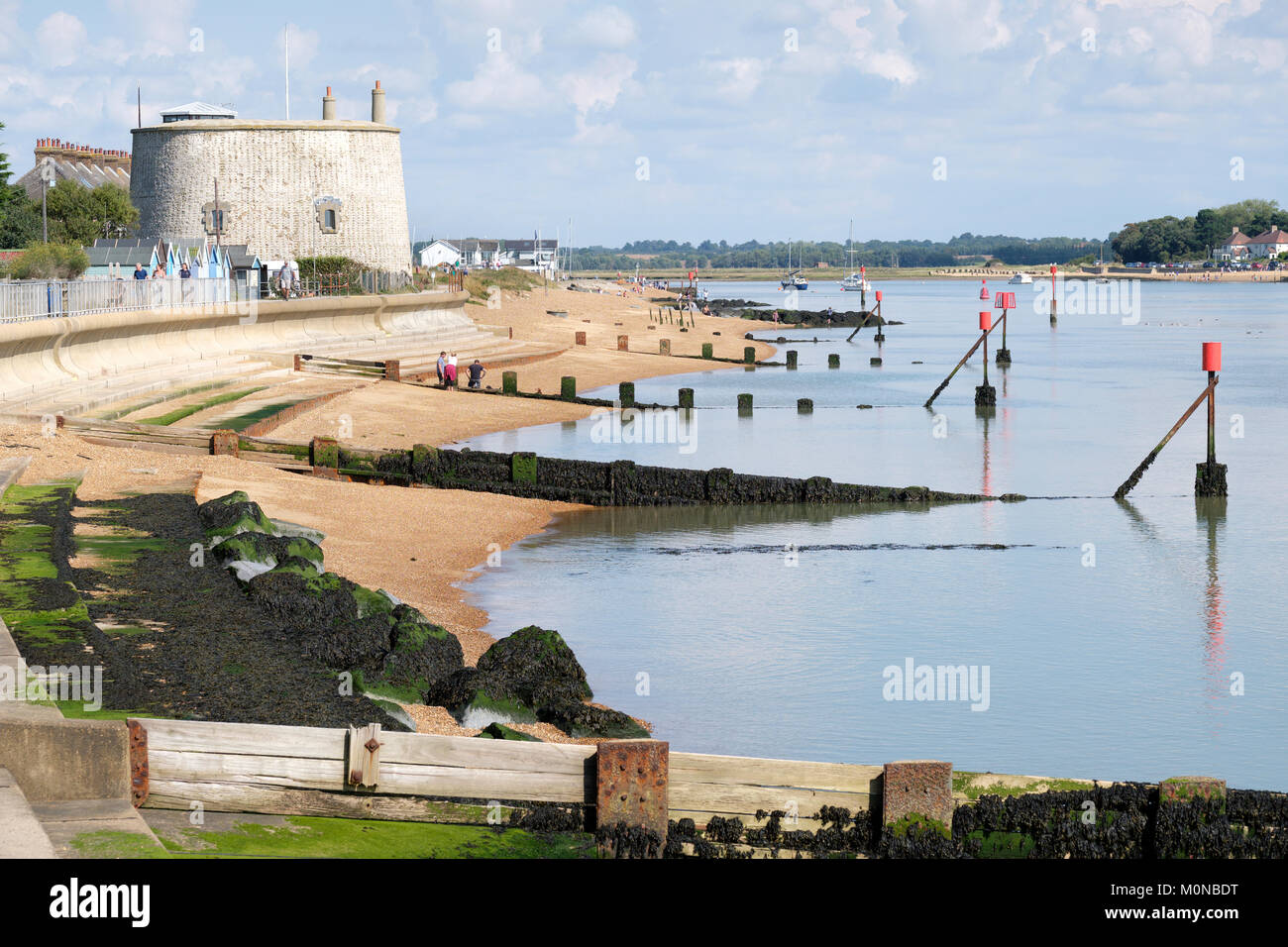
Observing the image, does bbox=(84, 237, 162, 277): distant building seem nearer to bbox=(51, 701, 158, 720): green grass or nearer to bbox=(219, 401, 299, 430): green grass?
bbox=(219, 401, 299, 430): green grass

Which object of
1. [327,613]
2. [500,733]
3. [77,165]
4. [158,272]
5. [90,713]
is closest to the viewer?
[90,713]

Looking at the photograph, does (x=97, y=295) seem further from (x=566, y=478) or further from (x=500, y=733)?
(x=500, y=733)

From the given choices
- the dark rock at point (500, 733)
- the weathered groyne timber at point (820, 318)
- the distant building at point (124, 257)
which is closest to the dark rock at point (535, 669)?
the dark rock at point (500, 733)

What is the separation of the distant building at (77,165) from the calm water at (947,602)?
55639mm

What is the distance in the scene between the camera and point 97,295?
1272 inches

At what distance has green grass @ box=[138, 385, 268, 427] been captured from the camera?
96.2 feet

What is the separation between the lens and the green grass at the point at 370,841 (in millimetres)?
8477

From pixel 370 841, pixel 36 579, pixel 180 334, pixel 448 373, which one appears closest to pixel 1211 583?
pixel 36 579

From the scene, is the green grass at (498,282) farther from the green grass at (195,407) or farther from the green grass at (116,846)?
the green grass at (116,846)

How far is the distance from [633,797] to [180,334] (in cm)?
3311

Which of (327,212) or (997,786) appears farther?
(327,212)

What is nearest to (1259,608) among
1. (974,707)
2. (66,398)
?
(974,707)

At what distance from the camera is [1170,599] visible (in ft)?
72.1
